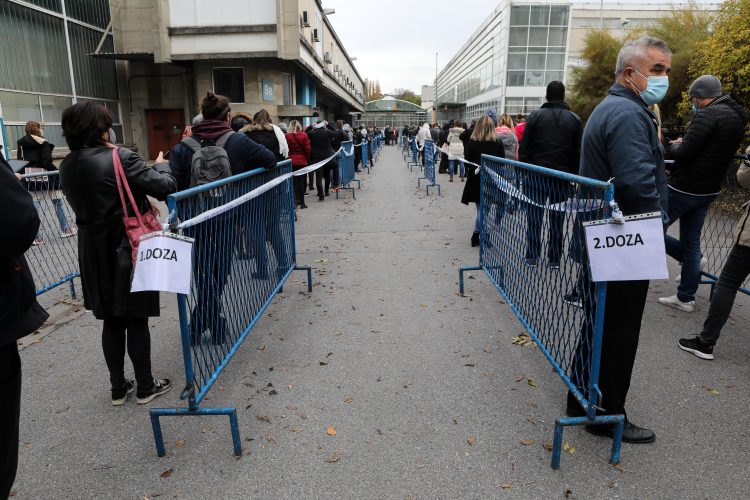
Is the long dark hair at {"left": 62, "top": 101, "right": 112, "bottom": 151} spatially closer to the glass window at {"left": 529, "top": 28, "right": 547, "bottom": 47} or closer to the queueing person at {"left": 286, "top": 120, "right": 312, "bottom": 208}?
the queueing person at {"left": 286, "top": 120, "right": 312, "bottom": 208}

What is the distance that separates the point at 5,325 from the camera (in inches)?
75.1

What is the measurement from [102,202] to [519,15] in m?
43.8

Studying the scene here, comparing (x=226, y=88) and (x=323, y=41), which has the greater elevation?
(x=323, y=41)

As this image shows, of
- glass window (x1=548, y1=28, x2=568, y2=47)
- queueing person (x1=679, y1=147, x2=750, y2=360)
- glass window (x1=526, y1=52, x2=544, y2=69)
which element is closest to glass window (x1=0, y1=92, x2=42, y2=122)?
queueing person (x1=679, y1=147, x2=750, y2=360)

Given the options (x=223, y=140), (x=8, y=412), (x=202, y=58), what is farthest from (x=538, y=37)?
(x=8, y=412)

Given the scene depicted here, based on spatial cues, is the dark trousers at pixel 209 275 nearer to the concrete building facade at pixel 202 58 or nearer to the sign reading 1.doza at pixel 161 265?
the sign reading 1.doza at pixel 161 265

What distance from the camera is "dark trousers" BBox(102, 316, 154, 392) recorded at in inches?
133

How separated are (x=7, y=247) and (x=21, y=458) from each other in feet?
5.96

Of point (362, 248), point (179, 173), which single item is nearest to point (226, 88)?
point (362, 248)

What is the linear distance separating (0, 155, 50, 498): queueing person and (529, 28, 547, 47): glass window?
44888 mm

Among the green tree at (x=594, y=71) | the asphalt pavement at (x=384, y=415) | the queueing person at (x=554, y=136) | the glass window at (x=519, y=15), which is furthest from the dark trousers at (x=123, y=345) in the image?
the glass window at (x=519, y=15)

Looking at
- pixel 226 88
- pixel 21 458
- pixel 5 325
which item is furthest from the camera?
pixel 226 88

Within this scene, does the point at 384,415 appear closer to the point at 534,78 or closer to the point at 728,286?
the point at 728,286

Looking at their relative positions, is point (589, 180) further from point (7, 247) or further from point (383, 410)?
point (7, 247)
